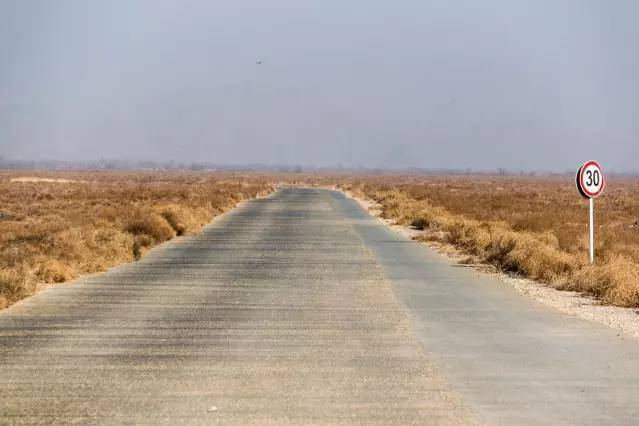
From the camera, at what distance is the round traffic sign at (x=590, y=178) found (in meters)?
18.2

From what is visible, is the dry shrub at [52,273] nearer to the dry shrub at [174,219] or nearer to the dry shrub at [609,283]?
the dry shrub at [609,283]

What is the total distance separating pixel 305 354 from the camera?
981 centimetres

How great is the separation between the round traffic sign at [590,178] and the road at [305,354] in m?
3.04

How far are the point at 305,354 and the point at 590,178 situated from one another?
34.5 ft

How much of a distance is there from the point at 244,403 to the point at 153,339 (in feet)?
11.5

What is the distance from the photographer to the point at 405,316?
41.8 ft

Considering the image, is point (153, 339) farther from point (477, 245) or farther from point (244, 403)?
point (477, 245)

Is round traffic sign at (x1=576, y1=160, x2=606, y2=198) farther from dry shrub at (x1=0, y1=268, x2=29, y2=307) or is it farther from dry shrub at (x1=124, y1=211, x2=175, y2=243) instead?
dry shrub at (x1=124, y1=211, x2=175, y2=243)

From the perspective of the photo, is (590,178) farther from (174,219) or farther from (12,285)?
(174,219)

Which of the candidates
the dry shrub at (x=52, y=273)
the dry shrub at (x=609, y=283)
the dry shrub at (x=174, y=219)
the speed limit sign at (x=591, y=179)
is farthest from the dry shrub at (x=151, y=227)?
the dry shrub at (x=609, y=283)

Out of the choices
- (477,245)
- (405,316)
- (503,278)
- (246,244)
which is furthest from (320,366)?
(246,244)

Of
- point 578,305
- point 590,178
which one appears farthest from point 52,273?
point 590,178

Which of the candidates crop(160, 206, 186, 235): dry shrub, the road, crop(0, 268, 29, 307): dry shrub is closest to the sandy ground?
the road

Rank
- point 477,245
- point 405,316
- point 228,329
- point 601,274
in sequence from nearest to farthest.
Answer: point 228,329, point 405,316, point 601,274, point 477,245
